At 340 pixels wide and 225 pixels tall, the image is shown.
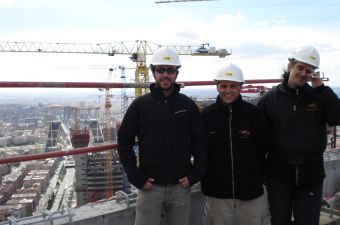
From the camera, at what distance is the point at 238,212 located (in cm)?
338

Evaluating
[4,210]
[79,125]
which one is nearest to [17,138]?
[4,210]

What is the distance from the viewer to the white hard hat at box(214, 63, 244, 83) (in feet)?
11.3

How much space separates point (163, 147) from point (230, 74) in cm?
98

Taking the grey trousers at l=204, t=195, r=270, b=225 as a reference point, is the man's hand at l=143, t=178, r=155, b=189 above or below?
above

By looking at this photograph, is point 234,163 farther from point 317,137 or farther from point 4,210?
point 4,210

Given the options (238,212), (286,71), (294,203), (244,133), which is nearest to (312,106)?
(286,71)

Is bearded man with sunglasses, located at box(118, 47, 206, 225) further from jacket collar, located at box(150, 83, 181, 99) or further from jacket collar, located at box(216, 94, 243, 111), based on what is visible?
jacket collar, located at box(216, 94, 243, 111)

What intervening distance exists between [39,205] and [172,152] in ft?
7.54

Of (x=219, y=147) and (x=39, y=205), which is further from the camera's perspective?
(x=39, y=205)

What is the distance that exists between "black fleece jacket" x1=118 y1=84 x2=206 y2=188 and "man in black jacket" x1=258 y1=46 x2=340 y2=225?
2.57ft

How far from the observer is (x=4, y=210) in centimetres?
357

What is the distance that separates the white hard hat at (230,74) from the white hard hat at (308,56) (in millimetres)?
548

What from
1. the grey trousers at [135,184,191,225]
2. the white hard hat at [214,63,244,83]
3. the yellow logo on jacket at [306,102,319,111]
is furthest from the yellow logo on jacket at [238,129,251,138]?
the grey trousers at [135,184,191,225]

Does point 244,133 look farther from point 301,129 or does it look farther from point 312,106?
point 312,106
